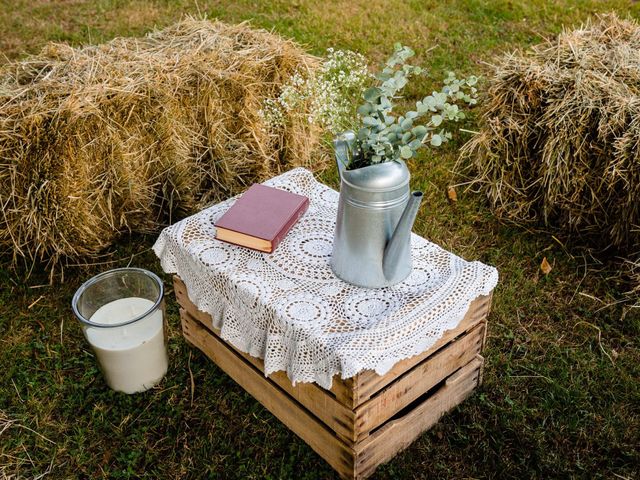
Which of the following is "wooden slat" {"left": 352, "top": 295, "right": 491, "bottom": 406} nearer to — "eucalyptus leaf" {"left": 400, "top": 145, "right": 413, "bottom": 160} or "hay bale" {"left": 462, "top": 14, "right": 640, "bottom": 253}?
"eucalyptus leaf" {"left": 400, "top": 145, "right": 413, "bottom": 160}

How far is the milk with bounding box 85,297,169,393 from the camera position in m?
2.48

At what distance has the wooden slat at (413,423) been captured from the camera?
218 centimetres

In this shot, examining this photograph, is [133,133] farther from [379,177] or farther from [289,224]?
[379,177]

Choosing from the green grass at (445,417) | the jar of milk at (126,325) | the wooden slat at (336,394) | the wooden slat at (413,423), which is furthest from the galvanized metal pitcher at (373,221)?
the jar of milk at (126,325)

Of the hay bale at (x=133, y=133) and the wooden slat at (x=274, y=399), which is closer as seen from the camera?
the wooden slat at (x=274, y=399)

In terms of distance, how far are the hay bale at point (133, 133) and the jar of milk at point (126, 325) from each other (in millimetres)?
605

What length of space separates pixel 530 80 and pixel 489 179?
1.84 ft

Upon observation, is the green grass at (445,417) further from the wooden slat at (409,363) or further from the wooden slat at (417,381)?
the wooden slat at (409,363)

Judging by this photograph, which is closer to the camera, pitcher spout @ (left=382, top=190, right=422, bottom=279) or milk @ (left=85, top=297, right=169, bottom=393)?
pitcher spout @ (left=382, top=190, right=422, bottom=279)

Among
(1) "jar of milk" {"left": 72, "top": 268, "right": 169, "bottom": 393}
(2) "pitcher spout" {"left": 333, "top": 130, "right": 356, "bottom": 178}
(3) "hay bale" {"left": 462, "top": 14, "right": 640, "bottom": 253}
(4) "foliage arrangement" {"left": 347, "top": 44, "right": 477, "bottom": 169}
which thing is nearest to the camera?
(4) "foliage arrangement" {"left": 347, "top": 44, "right": 477, "bottom": 169}

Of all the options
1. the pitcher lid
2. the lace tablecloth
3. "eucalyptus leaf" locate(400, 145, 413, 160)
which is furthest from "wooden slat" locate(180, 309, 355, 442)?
"eucalyptus leaf" locate(400, 145, 413, 160)

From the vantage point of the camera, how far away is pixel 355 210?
2.03 meters

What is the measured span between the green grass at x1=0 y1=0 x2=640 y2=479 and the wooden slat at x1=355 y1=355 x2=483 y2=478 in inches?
1.8

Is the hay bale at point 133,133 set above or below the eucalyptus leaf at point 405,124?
below
